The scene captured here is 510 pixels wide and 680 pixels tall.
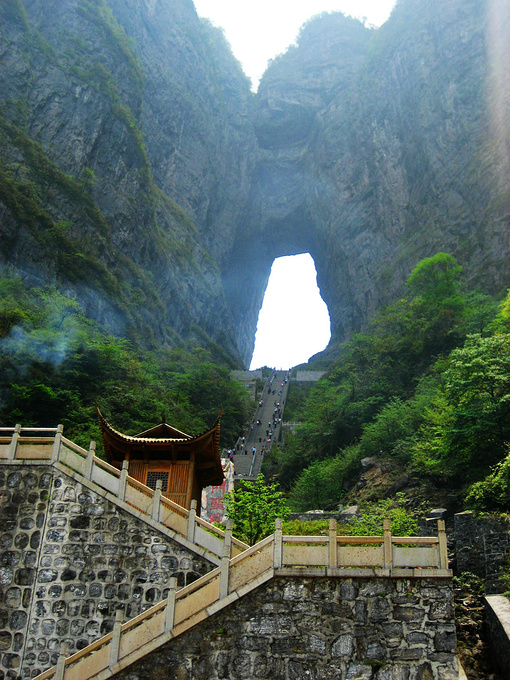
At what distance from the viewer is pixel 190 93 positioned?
75.4 meters

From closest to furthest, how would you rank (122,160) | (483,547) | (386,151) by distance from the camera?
(483,547) < (122,160) < (386,151)

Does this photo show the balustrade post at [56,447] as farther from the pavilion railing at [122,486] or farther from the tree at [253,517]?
the tree at [253,517]

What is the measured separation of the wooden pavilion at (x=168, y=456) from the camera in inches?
630

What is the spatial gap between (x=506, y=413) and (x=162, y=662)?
44.7 ft

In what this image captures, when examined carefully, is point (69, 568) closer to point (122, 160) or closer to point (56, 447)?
point (56, 447)

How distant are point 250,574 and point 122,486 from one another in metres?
3.89

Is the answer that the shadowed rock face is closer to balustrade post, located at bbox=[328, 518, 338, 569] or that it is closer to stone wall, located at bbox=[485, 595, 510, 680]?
balustrade post, located at bbox=[328, 518, 338, 569]

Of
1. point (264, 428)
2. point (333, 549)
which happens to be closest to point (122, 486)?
point (333, 549)

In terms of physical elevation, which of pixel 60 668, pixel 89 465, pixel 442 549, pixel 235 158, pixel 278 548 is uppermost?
pixel 235 158

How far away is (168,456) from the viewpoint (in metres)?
16.4

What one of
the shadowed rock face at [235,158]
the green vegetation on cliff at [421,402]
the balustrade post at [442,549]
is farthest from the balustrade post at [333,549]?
the shadowed rock face at [235,158]

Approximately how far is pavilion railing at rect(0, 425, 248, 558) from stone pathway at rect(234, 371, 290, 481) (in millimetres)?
23324

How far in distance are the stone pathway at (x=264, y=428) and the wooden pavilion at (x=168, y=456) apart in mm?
21026

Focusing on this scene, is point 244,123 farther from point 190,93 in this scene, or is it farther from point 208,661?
point 208,661
